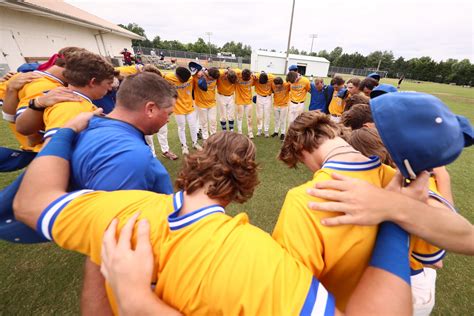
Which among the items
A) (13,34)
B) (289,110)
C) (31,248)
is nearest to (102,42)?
(13,34)

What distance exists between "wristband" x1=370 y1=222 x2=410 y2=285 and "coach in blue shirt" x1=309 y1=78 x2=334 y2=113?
6.56m

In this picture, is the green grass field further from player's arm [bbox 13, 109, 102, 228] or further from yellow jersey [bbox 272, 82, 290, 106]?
yellow jersey [bbox 272, 82, 290, 106]

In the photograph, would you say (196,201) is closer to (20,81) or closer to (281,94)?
(20,81)

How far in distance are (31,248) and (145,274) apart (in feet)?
11.5

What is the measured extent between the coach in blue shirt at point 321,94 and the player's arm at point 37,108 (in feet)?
21.9

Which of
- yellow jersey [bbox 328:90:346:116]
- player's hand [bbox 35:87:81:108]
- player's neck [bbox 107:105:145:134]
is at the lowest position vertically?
yellow jersey [bbox 328:90:346:116]

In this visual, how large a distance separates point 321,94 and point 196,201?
7130mm

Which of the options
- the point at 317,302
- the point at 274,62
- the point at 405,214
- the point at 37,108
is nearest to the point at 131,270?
the point at 317,302

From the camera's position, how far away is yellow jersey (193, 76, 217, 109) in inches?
260

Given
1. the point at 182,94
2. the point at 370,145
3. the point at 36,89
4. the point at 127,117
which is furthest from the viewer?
the point at 182,94

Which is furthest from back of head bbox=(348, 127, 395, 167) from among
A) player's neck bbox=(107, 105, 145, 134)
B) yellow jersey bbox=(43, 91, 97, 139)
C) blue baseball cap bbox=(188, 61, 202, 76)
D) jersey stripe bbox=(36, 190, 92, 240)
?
blue baseball cap bbox=(188, 61, 202, 76)

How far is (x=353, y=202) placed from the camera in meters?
0.93

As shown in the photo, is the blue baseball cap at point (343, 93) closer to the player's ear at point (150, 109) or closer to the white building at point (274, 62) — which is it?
the player's ear at point (150, 109)

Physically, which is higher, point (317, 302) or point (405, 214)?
point (405, 214)
